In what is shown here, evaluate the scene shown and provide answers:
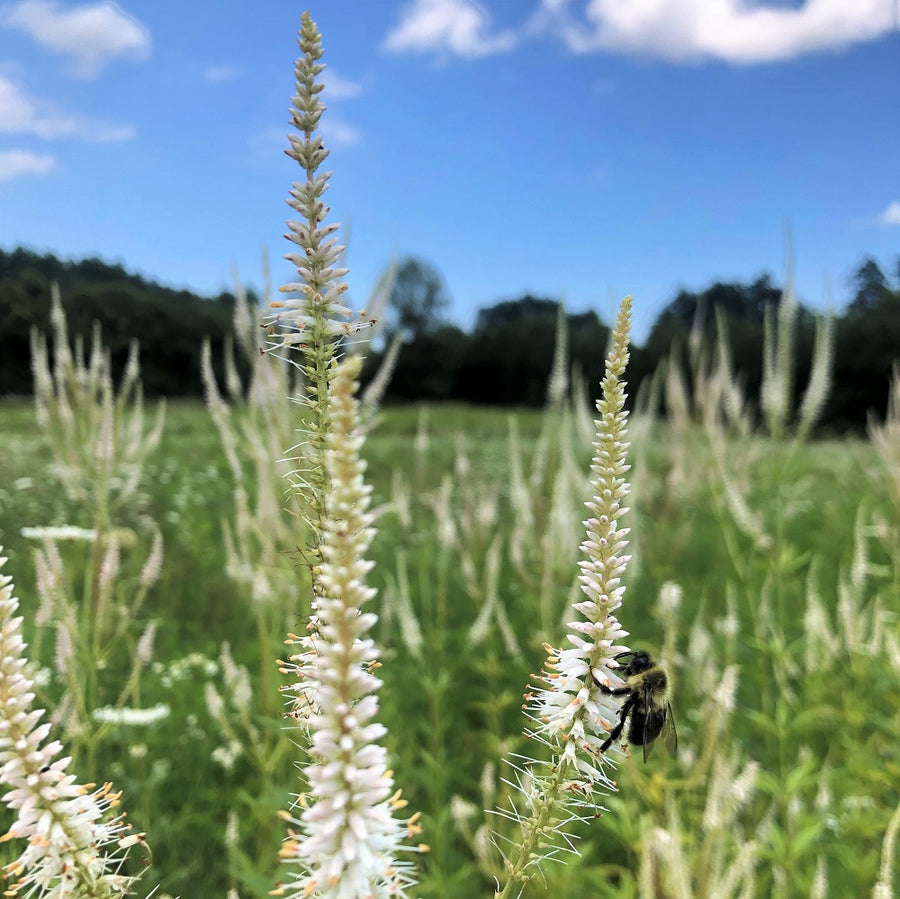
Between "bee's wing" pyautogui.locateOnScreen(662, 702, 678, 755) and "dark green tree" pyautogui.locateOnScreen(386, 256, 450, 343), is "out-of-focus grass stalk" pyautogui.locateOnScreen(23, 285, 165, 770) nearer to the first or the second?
"bee's wing" pyautogui.locateOnScreen(662, 702, 678, 755)

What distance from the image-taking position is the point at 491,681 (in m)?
7.76

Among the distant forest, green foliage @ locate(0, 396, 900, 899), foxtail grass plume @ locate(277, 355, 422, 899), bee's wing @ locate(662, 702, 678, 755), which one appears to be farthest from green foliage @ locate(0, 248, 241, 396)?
foxtail grass plume @ locate(277, 355, 422, 899)

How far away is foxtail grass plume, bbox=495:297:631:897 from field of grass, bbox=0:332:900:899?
81cm

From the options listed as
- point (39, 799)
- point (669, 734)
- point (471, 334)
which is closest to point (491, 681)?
point (669, 734)

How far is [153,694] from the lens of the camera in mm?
7199

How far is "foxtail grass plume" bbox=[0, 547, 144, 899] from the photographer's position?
989 millimetres

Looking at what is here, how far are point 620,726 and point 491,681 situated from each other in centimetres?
640

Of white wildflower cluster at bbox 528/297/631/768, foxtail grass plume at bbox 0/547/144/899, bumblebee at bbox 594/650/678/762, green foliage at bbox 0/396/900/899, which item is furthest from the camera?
green foliage at bbox 0/396/900/899

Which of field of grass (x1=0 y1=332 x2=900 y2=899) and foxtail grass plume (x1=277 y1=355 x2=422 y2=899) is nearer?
foxtail grass plume (x1=277 y1=355 x2=422 y2=899)

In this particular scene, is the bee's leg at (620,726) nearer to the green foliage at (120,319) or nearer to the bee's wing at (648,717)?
the bee's wing at (648,717)

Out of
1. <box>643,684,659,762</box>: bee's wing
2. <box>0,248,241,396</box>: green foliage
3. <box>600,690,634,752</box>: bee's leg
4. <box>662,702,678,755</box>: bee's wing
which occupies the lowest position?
<box>662,702,678,755</box>: bee's wing

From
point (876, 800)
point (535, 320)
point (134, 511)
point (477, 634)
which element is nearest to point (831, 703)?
point (876, 800)

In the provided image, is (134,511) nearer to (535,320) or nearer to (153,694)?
(153,694)

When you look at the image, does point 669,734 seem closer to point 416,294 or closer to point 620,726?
point 620,726
